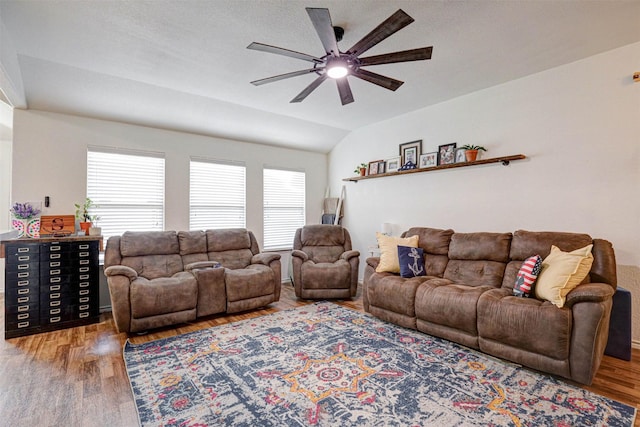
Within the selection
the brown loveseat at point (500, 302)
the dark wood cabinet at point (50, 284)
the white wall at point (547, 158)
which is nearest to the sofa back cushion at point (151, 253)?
the dark wood cabinet at point (50, 284)

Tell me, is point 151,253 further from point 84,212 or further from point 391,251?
point 391,251

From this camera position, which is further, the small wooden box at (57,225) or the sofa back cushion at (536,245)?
the small wooden box at (57,225)

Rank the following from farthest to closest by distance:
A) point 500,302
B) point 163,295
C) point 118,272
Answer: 1. point 163,295
2. point 118,272
3. point 500,302

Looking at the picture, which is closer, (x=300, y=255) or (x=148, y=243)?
(x=148, y=243)

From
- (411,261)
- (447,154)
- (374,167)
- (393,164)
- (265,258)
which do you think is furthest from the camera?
(374,167)

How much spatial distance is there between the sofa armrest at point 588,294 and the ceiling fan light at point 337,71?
2471 millimetres

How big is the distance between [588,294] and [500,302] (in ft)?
1.98

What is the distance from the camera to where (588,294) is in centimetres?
224

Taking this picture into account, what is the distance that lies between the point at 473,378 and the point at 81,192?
4.90m

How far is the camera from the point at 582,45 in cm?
294

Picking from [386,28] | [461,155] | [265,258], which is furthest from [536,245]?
[265,258]

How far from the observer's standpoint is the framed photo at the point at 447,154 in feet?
13.9

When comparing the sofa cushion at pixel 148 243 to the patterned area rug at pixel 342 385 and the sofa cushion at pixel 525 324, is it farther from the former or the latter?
the sofa cushion at pixel 525 324

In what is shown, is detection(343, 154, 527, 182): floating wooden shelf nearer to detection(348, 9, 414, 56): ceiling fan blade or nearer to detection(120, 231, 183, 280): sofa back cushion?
detection(348, 9, 414, 56): ceiling fan blade
